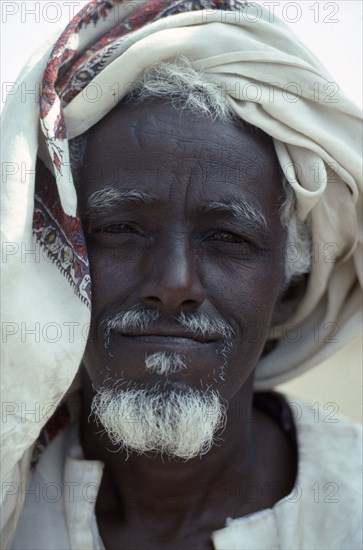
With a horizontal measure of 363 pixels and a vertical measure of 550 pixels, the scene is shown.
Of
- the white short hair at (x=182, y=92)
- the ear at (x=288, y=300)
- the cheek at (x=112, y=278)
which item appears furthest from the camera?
the ear at (x=288, y=300)

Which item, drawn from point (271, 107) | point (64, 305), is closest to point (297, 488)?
point (64, 305)

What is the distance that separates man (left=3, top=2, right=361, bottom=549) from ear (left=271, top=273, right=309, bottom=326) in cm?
10

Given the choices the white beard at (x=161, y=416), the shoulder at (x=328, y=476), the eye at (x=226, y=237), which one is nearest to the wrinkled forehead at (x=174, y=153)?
the eye at (x=226, y=237)

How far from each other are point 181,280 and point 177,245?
12 cm

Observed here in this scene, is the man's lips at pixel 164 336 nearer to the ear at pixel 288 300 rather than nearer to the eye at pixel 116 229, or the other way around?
the eye at pixel 116 229

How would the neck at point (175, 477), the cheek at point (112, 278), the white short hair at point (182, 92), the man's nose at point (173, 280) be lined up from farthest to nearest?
the neck at point (175, 477), the white short hair at point (182, 92), the cheek at point (112, 278), the man's nose at point (173, 280)

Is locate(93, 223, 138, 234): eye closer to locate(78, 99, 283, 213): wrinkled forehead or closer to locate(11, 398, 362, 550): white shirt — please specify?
locate(78, 99, 283, 213): wrinkled forehead

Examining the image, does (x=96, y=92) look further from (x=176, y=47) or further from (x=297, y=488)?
(x=297, y=488)

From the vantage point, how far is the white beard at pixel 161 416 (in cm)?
190

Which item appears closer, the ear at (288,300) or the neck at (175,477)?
the neck at (175,477)

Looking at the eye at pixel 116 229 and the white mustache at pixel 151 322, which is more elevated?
the eye at pixel 116 229

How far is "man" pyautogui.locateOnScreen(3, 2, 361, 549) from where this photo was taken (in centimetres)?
189

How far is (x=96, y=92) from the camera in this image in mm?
2029

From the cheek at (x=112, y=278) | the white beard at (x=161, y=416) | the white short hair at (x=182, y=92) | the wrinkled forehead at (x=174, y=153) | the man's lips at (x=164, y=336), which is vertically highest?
the white short hair at (x=182, y=92)
